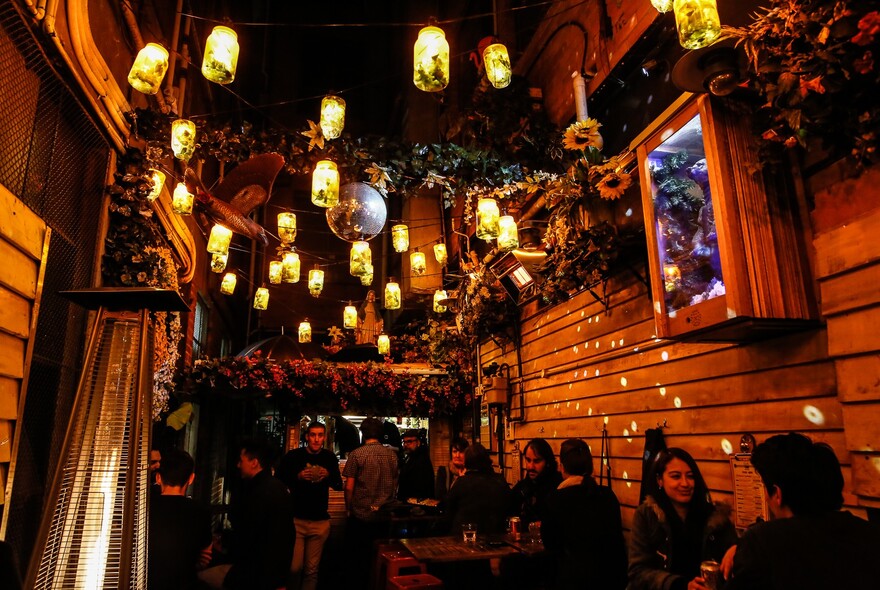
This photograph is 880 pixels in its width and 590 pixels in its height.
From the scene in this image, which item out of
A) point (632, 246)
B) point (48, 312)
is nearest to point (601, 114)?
point (632, 246)

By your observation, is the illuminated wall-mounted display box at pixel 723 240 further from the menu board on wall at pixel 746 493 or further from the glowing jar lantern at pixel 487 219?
the glowing jar lantern at pixel 487 219

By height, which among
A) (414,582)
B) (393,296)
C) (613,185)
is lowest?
(414,582)

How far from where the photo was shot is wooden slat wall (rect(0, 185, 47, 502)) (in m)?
3.31

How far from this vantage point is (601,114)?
6.98 meters

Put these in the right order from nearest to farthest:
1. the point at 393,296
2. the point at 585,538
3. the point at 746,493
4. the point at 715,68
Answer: the point at 715,68 → the point at 746,493 → the point at 585,538 → the point at 393,296

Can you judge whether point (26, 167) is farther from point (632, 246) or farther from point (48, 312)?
point (632, 246)

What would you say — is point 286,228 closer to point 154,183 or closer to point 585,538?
point 154,183

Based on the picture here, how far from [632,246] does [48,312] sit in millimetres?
5276

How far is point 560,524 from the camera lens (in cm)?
438

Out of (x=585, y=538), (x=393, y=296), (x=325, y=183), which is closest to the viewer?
(x=585, y=538)

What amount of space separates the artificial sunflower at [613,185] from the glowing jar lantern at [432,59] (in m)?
1.85

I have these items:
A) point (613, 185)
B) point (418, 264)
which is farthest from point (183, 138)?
point (418, 264)

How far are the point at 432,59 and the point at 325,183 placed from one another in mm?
2019

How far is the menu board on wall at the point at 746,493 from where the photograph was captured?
12.7 ft
